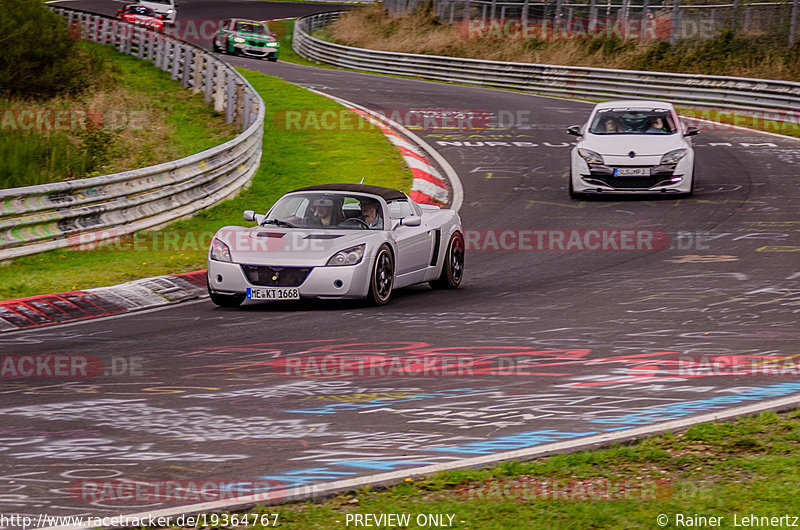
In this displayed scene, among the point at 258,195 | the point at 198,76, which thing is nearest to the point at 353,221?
the point at 258,195

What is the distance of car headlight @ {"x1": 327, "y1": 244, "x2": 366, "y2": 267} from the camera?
11383 mm

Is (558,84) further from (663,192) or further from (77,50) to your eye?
(663,192)

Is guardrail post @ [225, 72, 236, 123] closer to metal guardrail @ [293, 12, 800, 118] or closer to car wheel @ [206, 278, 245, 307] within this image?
car wheel @ [206, 278, 245, 307]

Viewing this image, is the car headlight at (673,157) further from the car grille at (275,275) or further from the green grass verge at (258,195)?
the car grille at (275,275)

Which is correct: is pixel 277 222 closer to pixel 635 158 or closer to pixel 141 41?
pixel 635 158

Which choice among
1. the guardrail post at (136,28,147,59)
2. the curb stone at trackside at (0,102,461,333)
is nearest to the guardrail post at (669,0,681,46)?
the guardrail post at (136,28,147,59)

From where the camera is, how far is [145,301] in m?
12.2

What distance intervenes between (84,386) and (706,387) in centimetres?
436

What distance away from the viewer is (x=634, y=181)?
62.2 ft

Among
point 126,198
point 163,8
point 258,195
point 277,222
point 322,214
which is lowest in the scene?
point 258,195

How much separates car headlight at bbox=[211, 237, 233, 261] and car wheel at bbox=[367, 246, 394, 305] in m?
1.51

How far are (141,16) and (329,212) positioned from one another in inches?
1496

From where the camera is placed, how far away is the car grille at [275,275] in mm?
11430

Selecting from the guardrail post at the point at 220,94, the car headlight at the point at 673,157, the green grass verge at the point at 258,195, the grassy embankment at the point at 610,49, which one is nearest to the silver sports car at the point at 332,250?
the green grass verge at the point at 258,195
